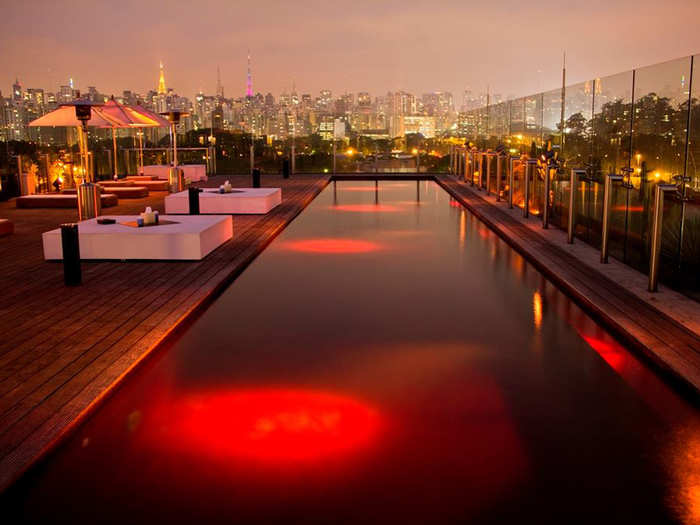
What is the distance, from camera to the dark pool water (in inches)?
109

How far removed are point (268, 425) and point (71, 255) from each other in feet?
12.2

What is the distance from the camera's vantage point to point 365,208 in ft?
46.5

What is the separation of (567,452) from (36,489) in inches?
86.2

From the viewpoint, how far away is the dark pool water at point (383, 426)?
2764 millimetres

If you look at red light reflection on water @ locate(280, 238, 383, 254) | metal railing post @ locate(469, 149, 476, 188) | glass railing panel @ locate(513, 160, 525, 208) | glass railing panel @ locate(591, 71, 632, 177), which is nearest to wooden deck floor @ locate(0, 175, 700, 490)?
red light reflection on water @ locate(280, 238, 383, 254)

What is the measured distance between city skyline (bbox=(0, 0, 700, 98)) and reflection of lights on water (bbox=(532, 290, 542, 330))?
875cm

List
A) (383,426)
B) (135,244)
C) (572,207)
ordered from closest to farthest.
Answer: (383,426), (135,244), (572,207)

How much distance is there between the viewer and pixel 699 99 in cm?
606

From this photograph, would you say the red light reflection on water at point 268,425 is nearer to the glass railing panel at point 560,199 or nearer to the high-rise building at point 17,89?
the glass railing panel at point 560,199

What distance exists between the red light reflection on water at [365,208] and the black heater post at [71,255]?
7557 mm

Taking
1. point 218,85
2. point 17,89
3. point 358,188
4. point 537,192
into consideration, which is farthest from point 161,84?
point 537,192

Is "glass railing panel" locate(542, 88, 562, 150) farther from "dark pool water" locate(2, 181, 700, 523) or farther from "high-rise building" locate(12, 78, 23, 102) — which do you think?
"high-rise building" locate(12, 78, 23, 102)

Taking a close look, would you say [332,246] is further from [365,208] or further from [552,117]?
[365,208]

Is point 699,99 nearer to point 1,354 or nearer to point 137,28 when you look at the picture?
point 1,354
